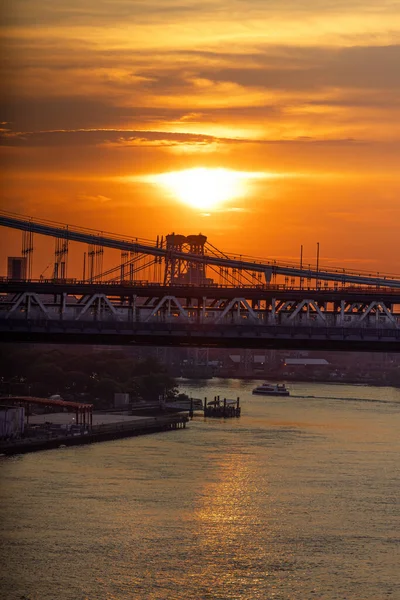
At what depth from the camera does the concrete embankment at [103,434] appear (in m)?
68.4

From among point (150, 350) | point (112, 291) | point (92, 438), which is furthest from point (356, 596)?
point (150, 350)

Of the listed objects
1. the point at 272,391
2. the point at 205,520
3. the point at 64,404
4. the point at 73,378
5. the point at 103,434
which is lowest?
the point at 205,520

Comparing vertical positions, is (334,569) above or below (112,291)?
below

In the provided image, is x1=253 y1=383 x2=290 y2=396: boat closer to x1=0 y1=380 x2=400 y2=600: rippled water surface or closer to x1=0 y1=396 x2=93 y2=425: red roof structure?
x1=0 y1=396 x2=93 y2=425: red roof structure

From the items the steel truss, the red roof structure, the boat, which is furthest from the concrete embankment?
the boat

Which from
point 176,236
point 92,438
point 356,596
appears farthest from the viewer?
point 176,236

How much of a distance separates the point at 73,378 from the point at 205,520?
179 feet

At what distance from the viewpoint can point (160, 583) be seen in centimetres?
4109

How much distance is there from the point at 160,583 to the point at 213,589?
1.63 metres

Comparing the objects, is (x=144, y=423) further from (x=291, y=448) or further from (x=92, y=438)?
(x=291, y=448)

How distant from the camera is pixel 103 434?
254 ft

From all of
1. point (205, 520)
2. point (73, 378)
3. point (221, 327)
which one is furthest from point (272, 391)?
point (205, 520)

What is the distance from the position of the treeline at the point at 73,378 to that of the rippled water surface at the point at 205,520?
76.1 feet

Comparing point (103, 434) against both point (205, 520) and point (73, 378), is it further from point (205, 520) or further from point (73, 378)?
point (205, 520)
